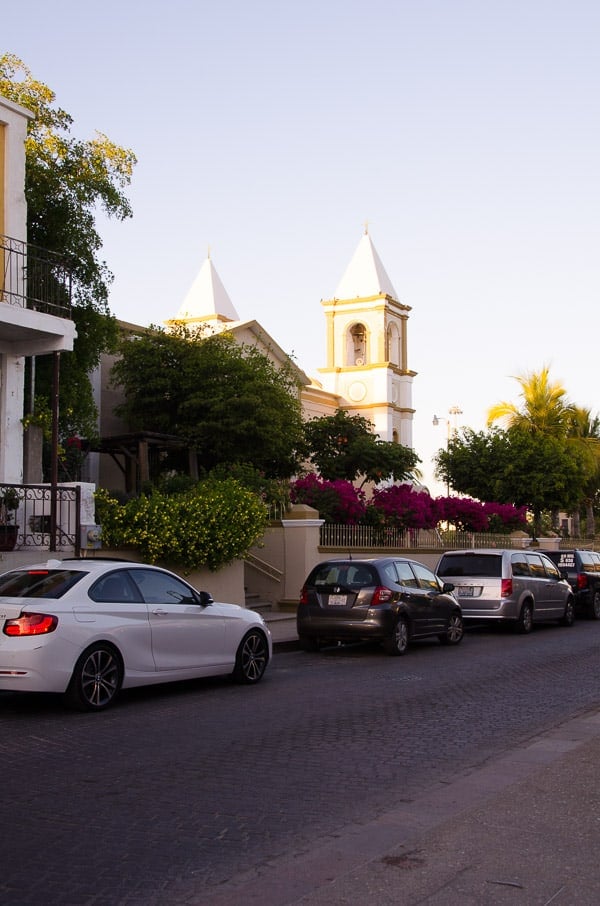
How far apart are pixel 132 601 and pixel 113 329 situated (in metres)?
13.5

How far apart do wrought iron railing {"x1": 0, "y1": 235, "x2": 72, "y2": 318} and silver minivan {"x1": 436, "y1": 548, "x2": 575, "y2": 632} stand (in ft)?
29.4

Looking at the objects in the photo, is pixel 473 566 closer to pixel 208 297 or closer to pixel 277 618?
pixel 277 618

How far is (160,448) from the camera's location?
2752 centimetres

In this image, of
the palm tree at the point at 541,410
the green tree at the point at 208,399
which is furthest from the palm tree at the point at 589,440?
the green tree at the point at 208,399

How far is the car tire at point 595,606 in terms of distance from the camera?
24.6 meters

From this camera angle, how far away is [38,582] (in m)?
10.6

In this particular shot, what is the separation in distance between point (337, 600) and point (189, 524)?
3.53m

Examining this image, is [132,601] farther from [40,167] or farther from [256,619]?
[40,167]

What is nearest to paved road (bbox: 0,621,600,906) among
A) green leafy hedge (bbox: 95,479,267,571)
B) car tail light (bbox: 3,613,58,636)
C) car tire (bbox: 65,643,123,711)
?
car tire (bbox: 65,643,123,711)

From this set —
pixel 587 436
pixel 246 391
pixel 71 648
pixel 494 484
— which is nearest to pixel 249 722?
pixel 71 648

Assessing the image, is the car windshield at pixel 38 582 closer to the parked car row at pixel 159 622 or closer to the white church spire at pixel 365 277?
the parked car row at pixel 159 622

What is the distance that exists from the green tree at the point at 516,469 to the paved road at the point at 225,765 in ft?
92.0

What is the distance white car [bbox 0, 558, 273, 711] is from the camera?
32.0 feet

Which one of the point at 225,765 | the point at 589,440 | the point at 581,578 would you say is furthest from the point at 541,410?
the point at 225,765
